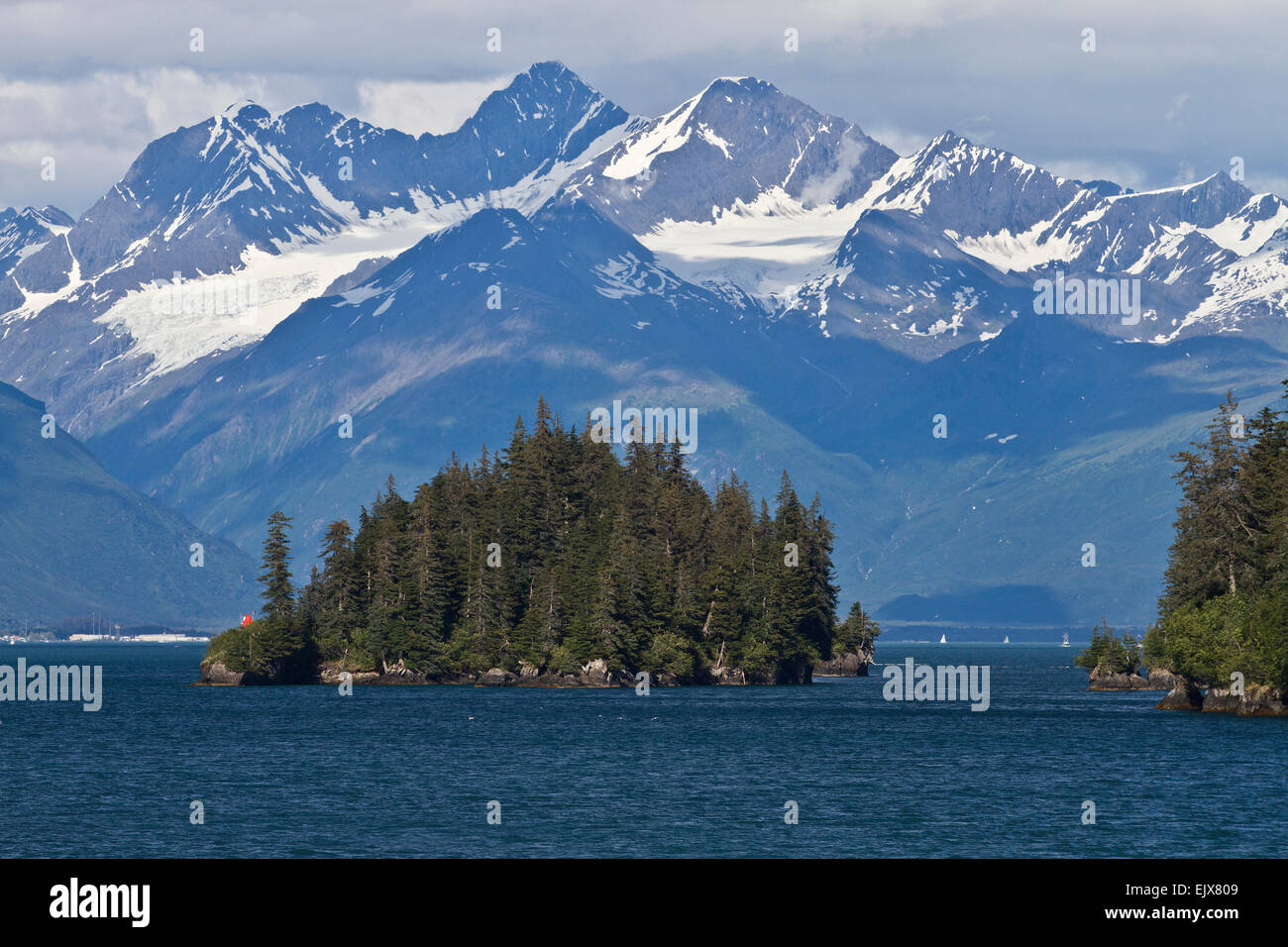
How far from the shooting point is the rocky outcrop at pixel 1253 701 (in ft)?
455

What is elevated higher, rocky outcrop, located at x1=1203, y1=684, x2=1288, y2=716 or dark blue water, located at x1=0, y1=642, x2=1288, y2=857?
rocky outcrop, located at x1=1203, y1=684, x2=1288, y2=716

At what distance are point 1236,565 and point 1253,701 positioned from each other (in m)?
11.1

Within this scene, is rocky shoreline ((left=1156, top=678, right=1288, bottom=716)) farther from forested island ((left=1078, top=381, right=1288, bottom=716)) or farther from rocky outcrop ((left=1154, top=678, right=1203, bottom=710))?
forested island ((left=1078, top=381, right=1288, bottom=716))

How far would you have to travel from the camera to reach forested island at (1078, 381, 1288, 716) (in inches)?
5187

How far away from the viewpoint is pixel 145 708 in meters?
183

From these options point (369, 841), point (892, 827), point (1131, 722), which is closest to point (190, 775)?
point (369, 841)

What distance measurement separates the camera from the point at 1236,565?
14362cm

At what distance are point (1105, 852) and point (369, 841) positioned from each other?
102 feet

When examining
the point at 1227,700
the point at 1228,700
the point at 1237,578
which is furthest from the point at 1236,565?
the point at 1227,700

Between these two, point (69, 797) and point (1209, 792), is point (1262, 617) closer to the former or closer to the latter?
point (1209, 792)

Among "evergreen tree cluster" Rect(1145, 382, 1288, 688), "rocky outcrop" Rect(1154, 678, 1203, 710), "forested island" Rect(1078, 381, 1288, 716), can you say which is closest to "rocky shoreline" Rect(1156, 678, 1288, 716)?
"rocky outcrop" Rect(1154, 678, 1203, 710)

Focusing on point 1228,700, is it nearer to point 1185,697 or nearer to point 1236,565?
point 1236,565

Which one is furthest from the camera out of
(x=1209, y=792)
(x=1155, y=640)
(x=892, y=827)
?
(x=1155, y=640)

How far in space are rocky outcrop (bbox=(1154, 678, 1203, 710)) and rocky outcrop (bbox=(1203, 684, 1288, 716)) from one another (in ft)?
31.2
